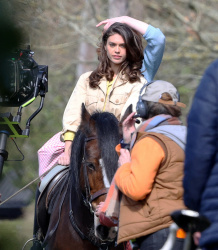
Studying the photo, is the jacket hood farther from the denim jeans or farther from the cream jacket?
the cream jacket

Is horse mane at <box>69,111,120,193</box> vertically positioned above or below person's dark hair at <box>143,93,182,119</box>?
below

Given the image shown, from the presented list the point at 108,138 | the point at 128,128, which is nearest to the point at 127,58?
the point at 108,138

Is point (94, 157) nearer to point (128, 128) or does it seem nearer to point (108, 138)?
point (108, 138)

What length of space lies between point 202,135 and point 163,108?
119 centimetres

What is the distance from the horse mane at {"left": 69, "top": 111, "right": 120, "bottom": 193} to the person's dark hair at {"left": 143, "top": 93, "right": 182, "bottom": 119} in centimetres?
103

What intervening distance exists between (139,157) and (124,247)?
5.53 ft

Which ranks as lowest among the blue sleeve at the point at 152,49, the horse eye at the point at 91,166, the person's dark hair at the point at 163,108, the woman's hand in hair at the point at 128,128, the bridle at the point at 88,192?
the bridle at the point at 88,192

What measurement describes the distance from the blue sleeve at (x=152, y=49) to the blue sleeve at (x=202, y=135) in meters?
2.91

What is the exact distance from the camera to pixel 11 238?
1625mm

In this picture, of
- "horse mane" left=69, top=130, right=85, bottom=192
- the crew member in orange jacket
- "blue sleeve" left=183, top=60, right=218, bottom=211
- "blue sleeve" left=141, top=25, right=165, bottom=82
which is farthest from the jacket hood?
"blue sleeve" left=141, top=25, right=165, bottom=82

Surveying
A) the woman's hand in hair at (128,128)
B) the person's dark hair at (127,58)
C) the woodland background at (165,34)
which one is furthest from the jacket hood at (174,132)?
the woodland background at (165,34)

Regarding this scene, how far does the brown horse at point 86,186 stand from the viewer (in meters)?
4.38

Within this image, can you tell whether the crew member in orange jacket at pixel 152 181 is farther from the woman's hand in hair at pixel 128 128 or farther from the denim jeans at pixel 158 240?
the woman's hand in hair at pixel 128 128

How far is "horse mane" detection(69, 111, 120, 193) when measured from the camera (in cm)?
438
